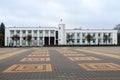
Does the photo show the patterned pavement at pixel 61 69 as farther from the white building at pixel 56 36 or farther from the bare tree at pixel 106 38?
the bare tree at pixel 106 38

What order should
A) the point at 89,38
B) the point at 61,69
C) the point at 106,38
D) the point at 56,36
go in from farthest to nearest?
the point at 56,36 → the point at 106,38 → the point at 89,38 → the point at 61,69

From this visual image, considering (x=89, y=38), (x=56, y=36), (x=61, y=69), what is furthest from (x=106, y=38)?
(x=61, y=69)

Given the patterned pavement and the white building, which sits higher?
the white building

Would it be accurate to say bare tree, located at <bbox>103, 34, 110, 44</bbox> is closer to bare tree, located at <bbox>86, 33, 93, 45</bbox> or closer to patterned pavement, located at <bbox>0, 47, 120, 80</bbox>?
bare tree, located at <bbox>86, 33, 93, 45</bbox>

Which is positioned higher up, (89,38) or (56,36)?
(56,36)

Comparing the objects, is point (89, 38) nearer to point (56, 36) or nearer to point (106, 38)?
point (106, 38)

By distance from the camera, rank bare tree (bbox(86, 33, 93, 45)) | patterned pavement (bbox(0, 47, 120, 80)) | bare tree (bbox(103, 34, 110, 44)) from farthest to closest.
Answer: bare tree (bbox(103, 34, 110, 44)) < bare tree (bbox(86, 33, 93, 45)) < patterned pavement (bbox(0, 47, 120, 80))

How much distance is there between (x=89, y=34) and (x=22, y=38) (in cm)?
3426

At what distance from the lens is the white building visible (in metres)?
161

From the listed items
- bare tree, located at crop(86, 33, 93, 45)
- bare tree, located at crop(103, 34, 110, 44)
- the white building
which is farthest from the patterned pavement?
bare tree, located at crop(103, 34, 110, 44)

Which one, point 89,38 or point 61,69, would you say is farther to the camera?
point 89,38

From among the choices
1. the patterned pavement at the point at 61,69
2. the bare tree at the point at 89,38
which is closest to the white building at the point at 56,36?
the bare tree at the point at 89,38

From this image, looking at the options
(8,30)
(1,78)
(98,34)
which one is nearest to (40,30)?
(8,30)

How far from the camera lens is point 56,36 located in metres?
162
